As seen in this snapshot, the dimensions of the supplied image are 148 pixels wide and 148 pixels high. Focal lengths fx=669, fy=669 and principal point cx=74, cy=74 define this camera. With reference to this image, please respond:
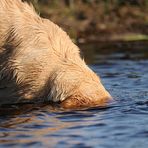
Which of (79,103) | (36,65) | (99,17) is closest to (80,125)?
(79,103)

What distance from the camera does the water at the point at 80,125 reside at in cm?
709

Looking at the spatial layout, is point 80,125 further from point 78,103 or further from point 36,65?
point 36,65

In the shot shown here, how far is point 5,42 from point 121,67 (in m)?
5.15

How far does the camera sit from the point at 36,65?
872 cm

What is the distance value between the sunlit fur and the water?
0.74 ft

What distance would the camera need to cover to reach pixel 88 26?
19.4 metres

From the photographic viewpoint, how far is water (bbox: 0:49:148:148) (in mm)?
7094

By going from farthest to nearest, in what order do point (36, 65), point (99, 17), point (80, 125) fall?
1. point (99, 17)
2. point (36, 65)
3. point (80, 125)

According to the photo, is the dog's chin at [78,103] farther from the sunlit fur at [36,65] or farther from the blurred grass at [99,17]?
the blurred grass at [99,17]

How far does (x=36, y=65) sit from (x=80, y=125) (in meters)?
1.24

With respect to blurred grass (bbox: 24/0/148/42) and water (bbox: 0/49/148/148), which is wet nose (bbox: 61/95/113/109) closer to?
water (bbox: 0/49/148/148)

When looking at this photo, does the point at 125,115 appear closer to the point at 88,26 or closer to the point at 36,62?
the point at 36,62

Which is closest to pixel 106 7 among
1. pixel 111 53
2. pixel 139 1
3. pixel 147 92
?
pixel 139 1

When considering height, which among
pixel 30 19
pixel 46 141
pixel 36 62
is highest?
pixel 30 19
